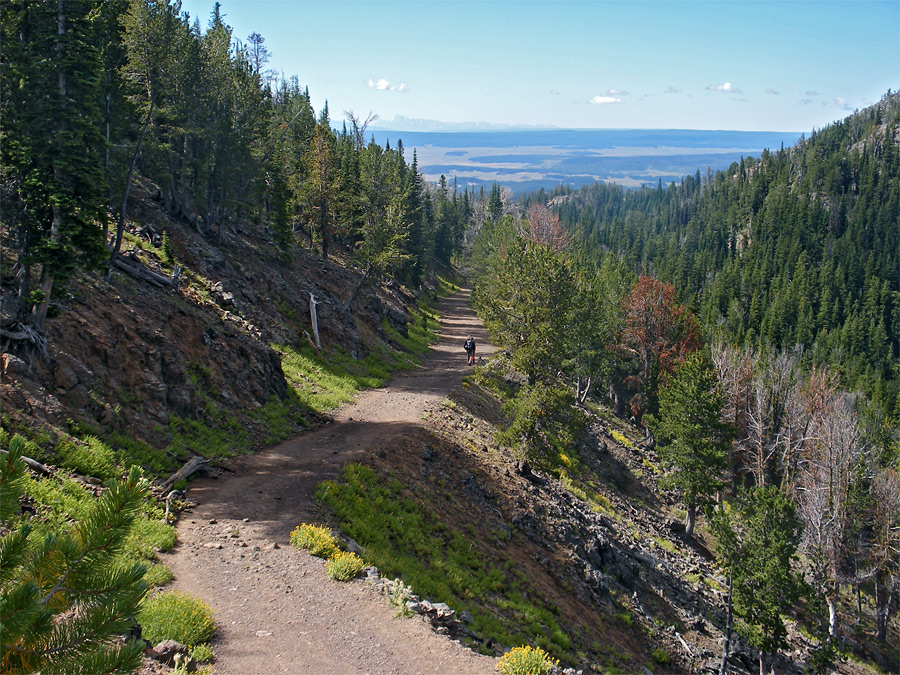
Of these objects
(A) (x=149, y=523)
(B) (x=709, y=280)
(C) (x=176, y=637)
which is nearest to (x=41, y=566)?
(C) (x=176, y=637)

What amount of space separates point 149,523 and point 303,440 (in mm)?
8471

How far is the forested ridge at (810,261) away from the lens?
11125 centimetres

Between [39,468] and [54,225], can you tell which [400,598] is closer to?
[39,468]

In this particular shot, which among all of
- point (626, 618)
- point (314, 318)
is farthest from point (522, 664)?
point (314, 318)

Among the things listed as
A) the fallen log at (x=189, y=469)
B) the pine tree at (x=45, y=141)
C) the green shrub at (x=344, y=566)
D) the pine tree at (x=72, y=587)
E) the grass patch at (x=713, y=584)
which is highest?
the pine tree at (x=45, y=141)

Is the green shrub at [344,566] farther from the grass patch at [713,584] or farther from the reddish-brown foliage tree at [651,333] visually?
the reddish-brown foliage tree at [651,333]

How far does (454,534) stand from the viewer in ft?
54.9

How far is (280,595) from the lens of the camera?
33.1ft

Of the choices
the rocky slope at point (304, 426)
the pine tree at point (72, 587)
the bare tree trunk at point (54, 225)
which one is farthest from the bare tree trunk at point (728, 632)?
the bare tree trunk at point (54, 225)

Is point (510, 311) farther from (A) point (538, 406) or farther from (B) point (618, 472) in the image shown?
(B) point (618, 472)

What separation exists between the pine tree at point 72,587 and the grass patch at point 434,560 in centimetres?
890

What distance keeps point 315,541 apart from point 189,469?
4.45 metres

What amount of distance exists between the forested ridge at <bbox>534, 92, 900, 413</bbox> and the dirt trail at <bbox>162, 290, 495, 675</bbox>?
70135 millimetres

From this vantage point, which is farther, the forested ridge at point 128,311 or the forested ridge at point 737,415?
the forested ridge at point 737,415
